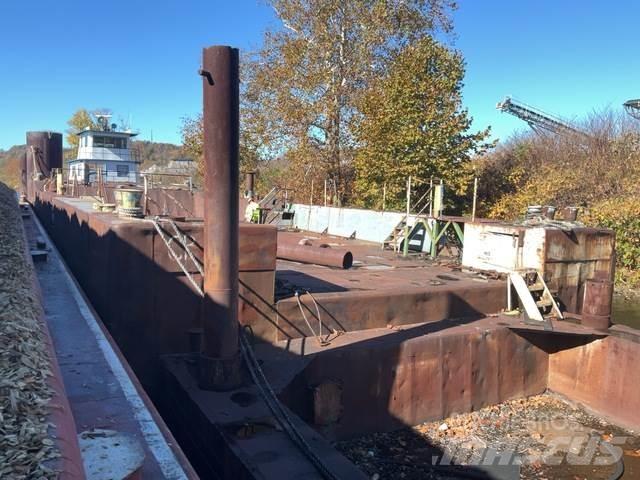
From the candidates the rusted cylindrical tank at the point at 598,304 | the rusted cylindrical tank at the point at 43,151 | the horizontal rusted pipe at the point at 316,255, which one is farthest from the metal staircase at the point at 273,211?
the rusted cylindrical tank at the point at 43,151

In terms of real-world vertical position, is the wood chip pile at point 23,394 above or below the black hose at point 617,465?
above

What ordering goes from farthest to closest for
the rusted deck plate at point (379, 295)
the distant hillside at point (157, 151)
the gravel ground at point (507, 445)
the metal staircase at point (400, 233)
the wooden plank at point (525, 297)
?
the distant hillside at point (157, 151) → the metal staircase at point (400, 233) → the wooden plank at point (525, 297) → the rusted deck plate at point (379, 295) → the gravel ground at point (507, 445)

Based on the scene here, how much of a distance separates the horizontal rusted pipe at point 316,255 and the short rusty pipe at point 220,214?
4.32 m

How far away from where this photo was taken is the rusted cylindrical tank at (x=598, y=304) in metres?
9.04

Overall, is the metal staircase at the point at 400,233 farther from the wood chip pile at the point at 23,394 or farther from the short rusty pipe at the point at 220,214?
the wood chip pile at the point at 23,394

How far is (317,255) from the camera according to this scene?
10.4 m

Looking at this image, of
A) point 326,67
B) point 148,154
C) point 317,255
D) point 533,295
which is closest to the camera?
point 533,295

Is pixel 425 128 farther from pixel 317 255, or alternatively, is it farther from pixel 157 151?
pixel 157 151

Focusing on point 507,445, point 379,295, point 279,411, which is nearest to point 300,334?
point 379,295

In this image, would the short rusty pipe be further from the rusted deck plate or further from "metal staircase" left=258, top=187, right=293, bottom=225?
"metal staircase" left=258, top=187, right=293, bottom=225

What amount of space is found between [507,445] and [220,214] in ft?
16.5

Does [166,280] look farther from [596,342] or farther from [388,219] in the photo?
[388,219]

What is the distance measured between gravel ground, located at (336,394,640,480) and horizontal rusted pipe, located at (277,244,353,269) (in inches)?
130

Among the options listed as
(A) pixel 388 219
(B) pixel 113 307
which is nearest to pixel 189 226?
(B) pixel 113 307
